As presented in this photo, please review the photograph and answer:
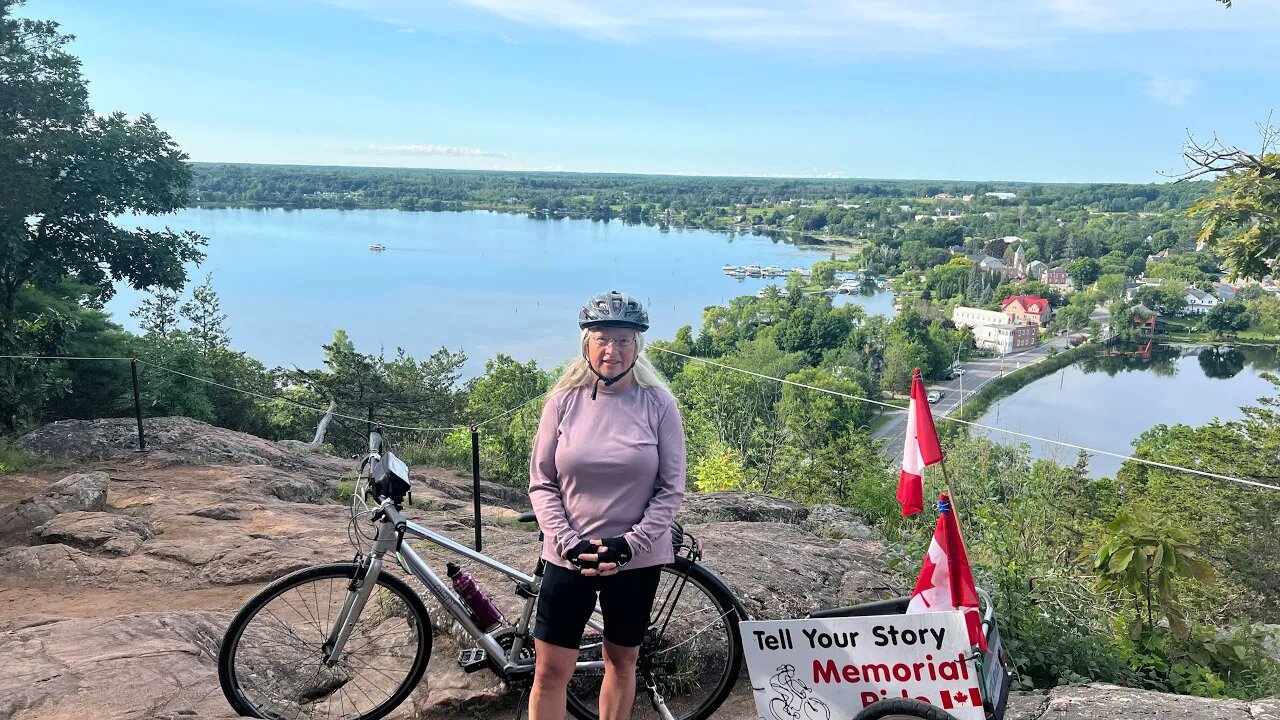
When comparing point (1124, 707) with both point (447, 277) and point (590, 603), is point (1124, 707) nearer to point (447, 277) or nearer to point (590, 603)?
point (590, 603)

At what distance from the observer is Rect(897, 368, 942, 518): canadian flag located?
8.83 feet

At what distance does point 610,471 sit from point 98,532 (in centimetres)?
498

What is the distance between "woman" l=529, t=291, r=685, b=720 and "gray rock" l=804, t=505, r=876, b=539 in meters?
3.20

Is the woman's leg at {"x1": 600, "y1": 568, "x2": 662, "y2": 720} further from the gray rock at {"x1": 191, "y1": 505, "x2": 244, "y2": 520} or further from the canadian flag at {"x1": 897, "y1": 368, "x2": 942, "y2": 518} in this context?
the gray rock at {"x1": 191, "y1": 505, "x2": 244, "y2": 520}

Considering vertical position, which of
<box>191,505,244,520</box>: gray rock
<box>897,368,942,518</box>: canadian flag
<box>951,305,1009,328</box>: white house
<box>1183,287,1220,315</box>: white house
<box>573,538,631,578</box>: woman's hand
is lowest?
<box>951,305,1009,328</box>: white house

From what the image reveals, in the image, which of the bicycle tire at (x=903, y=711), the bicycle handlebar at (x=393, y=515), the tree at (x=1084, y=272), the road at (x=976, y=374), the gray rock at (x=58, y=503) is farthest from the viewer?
the tree at (x=1084, y=272)

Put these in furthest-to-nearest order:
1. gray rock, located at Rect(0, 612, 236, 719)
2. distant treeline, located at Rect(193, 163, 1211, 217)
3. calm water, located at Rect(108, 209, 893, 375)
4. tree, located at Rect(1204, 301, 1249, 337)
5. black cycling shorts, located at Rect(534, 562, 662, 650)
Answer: distant treeline, located at Rect(193, 163, 1211, 217), tree, located at Rect(1204, 301, 1249, 337), calm water, located at Rect(108, 209, 893, 375), gray rock, located at Rect(0, 612, 236, 719), black cycling shorts, located at Rect(534, 562, 662, 650)

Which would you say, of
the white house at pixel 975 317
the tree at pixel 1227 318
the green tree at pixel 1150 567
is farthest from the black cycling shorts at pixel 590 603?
the tree at pixel 1227 318

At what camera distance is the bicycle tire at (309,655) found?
2.89m

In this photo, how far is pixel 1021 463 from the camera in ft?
89.5

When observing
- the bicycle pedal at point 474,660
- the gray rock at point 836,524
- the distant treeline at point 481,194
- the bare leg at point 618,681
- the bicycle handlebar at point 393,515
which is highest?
the distant treeline at point 481,194

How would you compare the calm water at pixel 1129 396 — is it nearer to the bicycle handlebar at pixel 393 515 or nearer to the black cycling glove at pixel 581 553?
the bicycle handlebar at pixel 393 515

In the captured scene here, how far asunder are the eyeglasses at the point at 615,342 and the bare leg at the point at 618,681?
904mm

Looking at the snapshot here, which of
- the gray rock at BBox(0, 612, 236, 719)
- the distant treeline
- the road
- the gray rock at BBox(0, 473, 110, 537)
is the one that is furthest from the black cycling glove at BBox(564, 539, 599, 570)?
the distant treeline
